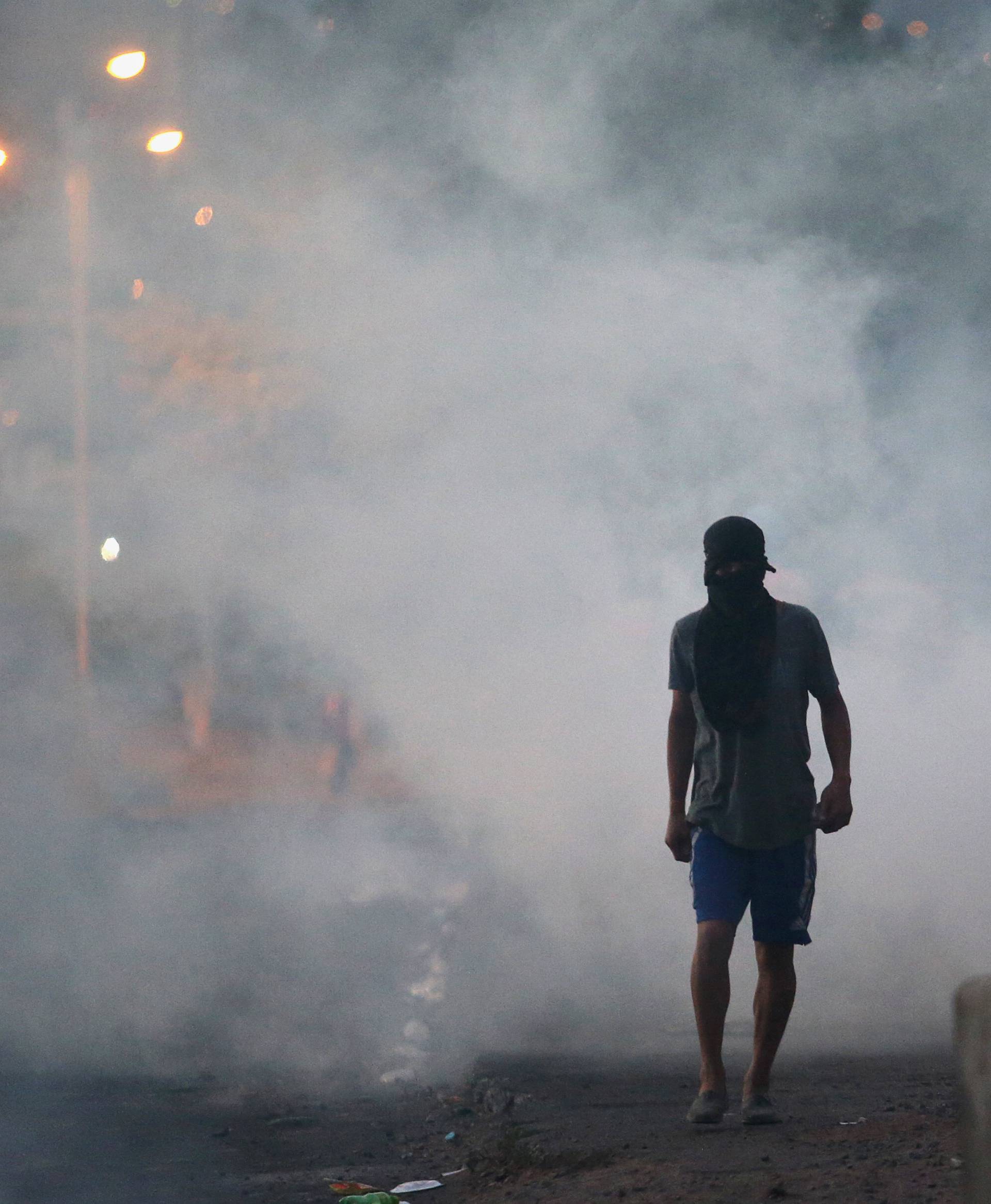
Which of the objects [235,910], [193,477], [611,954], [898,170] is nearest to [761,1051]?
[611,954]

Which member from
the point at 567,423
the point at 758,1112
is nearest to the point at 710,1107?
the point at 758,1112

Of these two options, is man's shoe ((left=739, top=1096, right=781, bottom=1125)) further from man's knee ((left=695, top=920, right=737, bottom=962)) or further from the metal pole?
the metal pole

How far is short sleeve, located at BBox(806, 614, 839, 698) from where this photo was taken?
2.52 meters

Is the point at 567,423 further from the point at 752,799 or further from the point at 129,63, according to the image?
the point at 752,799

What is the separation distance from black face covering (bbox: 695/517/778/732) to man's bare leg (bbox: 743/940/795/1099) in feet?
1.38

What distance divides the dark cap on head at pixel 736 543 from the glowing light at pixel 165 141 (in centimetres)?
418

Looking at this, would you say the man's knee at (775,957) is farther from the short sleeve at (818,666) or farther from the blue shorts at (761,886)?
the short sleeve at (818,666)

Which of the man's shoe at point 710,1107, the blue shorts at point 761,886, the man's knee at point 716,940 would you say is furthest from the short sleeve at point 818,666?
the man's shoe at point 710,1107

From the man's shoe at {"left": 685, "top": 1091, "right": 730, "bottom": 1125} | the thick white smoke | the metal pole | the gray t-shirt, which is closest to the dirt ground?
the man's shoe at {"left": 685, "top": 1091, "right": 730, "bottom": 1125}

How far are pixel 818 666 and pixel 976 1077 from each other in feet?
4.91

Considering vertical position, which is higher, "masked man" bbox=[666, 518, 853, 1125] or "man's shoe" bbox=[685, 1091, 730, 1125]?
"masked man" bbox=[666, 518, 853, 1125]

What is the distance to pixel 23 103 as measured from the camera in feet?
19.0

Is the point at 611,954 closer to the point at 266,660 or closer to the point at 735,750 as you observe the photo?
the point at 735,750

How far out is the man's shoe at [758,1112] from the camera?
246cm
